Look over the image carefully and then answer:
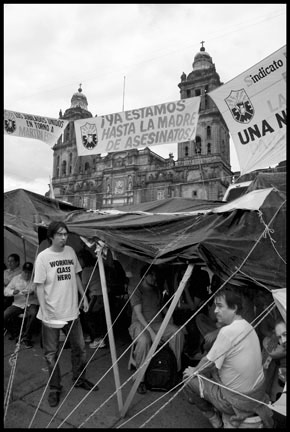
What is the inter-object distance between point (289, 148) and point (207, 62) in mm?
52855

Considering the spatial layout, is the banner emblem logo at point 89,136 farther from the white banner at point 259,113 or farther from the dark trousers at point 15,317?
the dark trousers at point 15,317

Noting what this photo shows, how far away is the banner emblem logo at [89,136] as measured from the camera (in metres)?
6.50

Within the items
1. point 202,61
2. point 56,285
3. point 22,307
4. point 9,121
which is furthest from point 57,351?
point 202,61

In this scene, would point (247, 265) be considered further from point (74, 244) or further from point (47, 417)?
point (74, 244)

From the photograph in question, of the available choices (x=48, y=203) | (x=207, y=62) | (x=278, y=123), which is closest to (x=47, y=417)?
(x=48, y=203)

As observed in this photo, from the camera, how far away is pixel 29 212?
561cm

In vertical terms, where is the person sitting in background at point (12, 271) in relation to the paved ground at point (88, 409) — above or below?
above

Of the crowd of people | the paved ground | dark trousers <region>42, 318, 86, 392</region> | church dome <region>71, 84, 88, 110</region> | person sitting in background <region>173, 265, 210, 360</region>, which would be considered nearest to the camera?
the crowd of people

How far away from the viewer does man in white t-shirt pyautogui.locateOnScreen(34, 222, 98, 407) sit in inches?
136

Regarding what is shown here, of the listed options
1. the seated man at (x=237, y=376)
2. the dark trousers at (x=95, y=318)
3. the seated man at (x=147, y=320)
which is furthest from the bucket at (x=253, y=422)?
the dark trousers at (x=95, y=318)

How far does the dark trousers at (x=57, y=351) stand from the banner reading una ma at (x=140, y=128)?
12.4 ft

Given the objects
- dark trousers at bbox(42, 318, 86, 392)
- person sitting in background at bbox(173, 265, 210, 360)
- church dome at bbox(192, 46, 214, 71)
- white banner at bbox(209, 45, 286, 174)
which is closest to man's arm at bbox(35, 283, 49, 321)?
dark trousers at bbox(42, 318, 86, 392)

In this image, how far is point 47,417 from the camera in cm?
315

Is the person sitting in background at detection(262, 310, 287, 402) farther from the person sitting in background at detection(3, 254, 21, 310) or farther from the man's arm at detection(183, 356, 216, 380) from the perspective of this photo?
the person sitting in background at detection(3, 254, 21, 310)
